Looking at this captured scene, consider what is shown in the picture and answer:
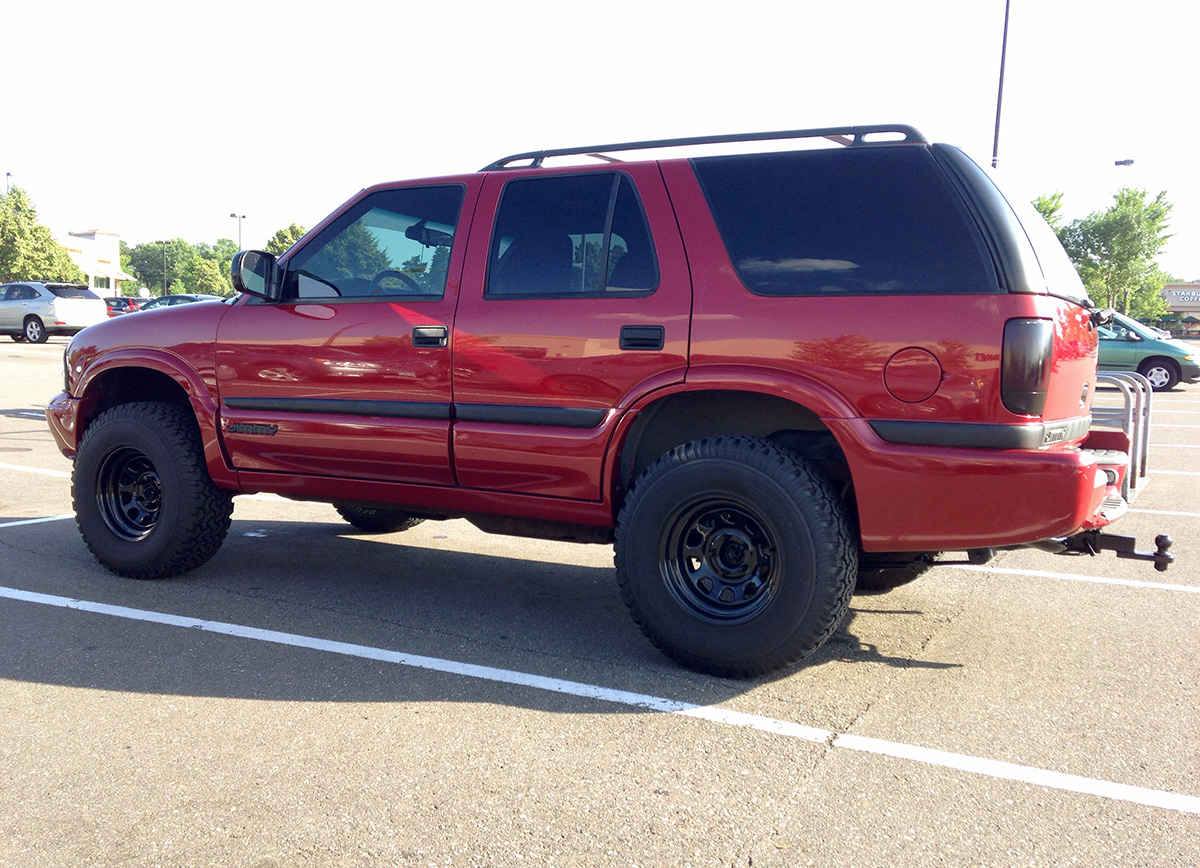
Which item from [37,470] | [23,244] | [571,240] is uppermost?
[23,244]

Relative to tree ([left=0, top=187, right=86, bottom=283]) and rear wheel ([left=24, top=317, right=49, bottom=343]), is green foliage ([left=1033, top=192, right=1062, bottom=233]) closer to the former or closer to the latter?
rear wheel ([left=24, top=317, right=49, bottom=343])

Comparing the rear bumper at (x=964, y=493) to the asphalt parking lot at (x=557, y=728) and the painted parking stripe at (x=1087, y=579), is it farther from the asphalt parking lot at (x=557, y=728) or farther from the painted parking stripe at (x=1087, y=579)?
the painted parking stripe at (x=1087, y=579)

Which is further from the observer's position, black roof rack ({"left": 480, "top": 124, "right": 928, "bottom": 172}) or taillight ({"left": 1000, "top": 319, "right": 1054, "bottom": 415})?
black roof rack ({"left": 480, "top": 124, "right": 928, "bottom": 172})

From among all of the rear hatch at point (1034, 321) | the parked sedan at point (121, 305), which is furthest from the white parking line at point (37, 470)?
the parked sedan at point (121, 305)

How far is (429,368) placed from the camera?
4.10 m

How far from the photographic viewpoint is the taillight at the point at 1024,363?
3088 millimetres

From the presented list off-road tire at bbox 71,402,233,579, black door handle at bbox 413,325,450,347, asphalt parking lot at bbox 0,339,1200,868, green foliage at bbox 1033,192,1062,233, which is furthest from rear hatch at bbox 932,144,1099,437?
green foliage at bbox 1033,192,1062,233

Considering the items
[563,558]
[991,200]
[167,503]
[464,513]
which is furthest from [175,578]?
[991,200]

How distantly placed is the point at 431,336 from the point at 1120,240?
155 ft

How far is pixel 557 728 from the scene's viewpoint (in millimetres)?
3107

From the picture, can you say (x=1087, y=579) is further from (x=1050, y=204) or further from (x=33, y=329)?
(x=1050, y=204)

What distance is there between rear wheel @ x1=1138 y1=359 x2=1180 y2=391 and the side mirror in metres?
19.3

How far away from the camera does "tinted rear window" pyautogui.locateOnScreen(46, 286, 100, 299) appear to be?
85.9 ft

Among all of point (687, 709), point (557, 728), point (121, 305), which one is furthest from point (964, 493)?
point (121, 305)
